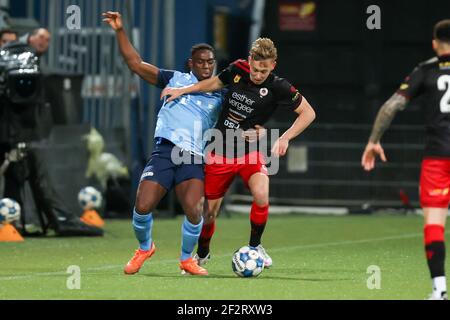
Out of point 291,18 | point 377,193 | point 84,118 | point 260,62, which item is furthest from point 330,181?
point 260,62

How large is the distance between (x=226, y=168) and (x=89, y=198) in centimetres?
666

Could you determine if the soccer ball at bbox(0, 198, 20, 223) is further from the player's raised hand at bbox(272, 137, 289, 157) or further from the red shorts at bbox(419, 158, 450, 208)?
the red shorts at bbox(419, 158, 450, 208)

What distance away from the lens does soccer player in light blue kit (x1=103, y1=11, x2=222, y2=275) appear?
12.6 m

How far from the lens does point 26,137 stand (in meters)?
17.5

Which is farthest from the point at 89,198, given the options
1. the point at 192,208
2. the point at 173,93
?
the point at 173,93

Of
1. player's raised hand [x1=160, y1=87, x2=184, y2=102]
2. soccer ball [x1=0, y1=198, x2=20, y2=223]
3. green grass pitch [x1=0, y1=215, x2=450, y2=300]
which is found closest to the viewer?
green grass pitch [x1=0, y1=215, x2=450, y2=300]

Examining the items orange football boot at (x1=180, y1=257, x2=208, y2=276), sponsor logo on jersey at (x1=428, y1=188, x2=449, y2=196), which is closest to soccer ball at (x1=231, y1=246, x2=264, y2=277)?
orange football boot at (x1=180, y1=257, x2=208, y2=276)

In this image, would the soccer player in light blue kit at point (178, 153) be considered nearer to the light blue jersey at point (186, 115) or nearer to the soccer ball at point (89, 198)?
the light blue jersey at point (186, 115)

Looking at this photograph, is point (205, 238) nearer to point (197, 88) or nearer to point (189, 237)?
point (189, 237)

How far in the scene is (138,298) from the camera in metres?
10.6

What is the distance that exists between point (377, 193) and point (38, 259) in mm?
10429

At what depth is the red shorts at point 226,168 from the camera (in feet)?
42.9

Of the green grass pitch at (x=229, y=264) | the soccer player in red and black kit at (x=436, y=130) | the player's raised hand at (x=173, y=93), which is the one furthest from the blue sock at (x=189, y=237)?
the soccer player in red and black kit at (x=436, y=130)

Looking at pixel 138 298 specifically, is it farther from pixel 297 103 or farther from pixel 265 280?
pixel 297 103
